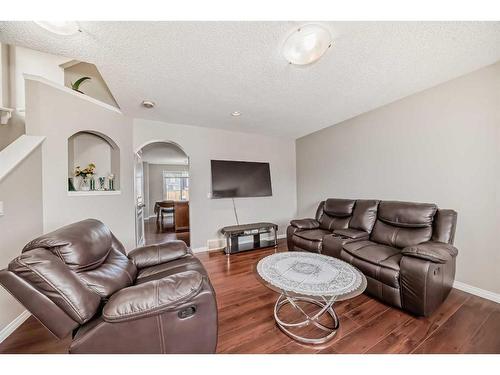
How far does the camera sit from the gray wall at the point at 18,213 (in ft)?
5.06

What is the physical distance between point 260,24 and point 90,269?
212 cm

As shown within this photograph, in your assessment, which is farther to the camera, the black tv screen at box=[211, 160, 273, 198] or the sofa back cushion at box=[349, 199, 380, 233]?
the black tv screen at box=[211, 160, 273, 198]

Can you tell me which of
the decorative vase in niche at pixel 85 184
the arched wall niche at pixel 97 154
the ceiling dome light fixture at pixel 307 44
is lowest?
the decorative vase in niche at pixel 85 184

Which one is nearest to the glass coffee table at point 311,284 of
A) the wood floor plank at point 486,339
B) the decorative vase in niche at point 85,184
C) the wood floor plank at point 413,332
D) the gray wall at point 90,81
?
the wood floor plank at point 413,332

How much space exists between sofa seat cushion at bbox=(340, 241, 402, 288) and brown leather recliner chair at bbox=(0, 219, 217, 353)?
1.67m

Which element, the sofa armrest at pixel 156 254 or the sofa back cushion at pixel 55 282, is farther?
the sofa armrest at pixel 156 254

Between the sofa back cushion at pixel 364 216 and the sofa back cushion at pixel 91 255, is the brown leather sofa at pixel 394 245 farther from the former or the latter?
the sofa back cushion at pixel 91 255

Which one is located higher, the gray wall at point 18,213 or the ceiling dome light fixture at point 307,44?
the ceiling dome light fixture at point 307,44

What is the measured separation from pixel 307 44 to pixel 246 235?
2.99 metres

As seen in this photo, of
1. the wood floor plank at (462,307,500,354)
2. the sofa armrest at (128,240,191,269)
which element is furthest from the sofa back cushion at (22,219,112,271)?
the wood floor plank at (462,307,500,354)

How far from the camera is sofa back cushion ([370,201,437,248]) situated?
7.22ft

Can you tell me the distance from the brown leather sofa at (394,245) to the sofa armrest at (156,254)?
71.9 inches

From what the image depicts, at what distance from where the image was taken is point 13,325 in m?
1.58

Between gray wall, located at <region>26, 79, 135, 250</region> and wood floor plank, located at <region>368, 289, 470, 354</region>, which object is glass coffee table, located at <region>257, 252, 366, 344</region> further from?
gray wall, located at <region>26, 79, 135, 250</region>
